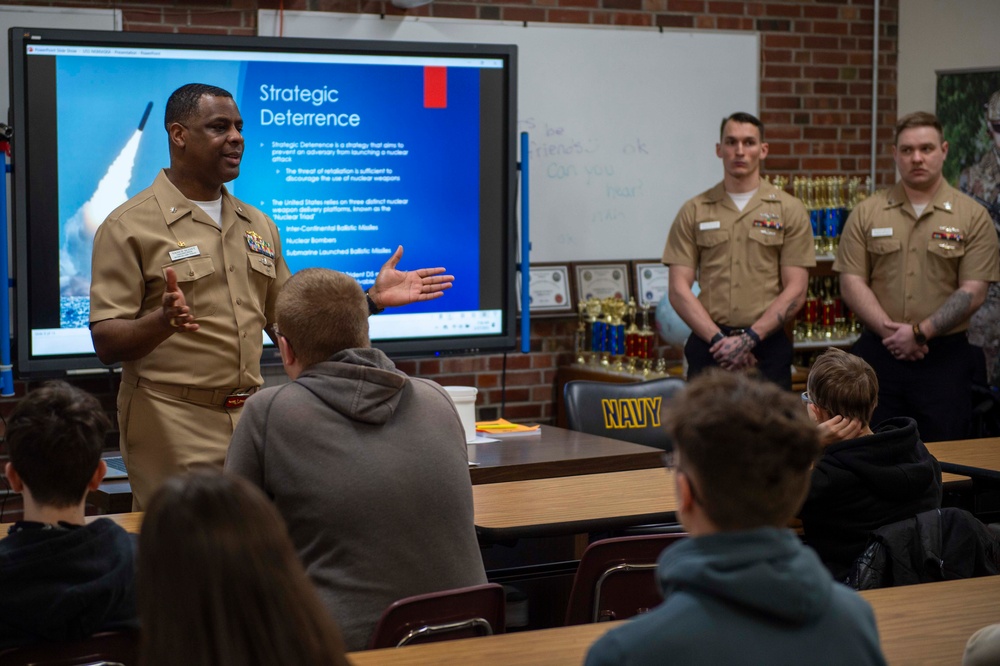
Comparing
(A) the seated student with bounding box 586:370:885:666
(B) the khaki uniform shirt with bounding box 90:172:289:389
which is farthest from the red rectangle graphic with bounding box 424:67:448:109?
(A) the seated student with bounding box 586:370:885:666

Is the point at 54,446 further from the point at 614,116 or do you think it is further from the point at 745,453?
the point at 614,116

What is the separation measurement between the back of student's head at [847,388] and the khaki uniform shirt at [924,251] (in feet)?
7.57

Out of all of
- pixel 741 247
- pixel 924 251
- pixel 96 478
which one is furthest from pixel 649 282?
pixel 96 478

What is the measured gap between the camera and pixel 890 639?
1.96 meters

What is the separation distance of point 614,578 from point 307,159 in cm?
291

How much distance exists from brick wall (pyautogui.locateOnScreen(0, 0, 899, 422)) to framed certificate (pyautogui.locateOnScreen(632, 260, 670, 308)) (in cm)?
31

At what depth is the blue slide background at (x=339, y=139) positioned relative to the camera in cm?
444

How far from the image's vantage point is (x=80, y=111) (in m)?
4.42

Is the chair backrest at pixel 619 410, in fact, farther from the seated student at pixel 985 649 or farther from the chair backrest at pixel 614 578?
the seated student at pixel 985 649

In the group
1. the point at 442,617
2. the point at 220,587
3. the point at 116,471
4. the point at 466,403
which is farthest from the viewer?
the point at 116,471

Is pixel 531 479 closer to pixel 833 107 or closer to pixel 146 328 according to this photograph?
pixel 146 328

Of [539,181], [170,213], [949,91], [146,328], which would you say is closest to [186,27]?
[539,181]

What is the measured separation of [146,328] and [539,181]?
3.10m

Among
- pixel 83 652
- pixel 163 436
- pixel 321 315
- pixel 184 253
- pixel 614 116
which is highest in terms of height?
pixel 614 116
